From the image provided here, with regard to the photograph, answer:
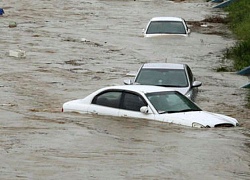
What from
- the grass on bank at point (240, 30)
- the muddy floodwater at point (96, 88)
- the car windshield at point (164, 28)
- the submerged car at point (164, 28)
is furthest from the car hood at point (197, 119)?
the car windshield at point (164, 28)

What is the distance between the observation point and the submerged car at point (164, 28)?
1363 inches

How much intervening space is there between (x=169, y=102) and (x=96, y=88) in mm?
7544

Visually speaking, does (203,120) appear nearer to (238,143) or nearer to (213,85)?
(238,143)

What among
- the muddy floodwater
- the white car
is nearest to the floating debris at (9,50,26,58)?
the muddy floodwater

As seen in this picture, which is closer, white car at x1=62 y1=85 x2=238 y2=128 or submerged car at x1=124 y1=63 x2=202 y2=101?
white car at x1=62 y1=85 x2=238 y2=128

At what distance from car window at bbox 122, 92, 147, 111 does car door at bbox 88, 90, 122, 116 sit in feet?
0.48

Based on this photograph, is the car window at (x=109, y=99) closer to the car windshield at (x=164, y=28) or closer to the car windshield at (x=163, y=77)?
the car windshield at (x=163, y=77)

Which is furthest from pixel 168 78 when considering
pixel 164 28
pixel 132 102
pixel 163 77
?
pixel 164 28

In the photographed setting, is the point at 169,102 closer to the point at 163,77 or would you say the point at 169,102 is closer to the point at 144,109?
the point at 144,109

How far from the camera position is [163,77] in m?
20.8

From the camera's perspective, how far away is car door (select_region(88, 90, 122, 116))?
16.9 metres

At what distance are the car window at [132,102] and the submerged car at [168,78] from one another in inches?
132

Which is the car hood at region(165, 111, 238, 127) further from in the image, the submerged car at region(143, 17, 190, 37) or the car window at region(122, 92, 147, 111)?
the submerged car at region(143, 17, 190, 37)

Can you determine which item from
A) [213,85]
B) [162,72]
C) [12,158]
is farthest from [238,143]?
[213,85]
